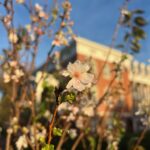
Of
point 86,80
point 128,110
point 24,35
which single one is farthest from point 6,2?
point 128,110

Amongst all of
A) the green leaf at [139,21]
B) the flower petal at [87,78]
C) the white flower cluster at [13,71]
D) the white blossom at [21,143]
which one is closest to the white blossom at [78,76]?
the flower petal at [87,78]

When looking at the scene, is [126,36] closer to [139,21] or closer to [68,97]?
[139,21]

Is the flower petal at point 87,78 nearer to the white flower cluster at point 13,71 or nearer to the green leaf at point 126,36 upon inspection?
the white flower cluster at point 13,71

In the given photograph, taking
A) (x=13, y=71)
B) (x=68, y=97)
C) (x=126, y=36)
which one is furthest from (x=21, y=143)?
(x=126, y=36)

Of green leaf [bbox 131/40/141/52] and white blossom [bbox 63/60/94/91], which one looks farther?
green leaf [bbox 131/40/141/52]

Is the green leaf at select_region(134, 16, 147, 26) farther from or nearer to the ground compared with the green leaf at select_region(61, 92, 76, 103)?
farther from the ground

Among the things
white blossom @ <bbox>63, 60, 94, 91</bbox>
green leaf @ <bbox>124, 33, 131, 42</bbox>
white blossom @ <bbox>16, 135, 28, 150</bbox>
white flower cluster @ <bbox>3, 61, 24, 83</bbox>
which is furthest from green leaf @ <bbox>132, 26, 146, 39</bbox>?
white blossom @ <bbox>63, 60, 94, 91</bbox>

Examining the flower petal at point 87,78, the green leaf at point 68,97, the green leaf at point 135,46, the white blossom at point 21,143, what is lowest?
the white blossom at point 21,143

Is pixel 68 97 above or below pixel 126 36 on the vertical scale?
below

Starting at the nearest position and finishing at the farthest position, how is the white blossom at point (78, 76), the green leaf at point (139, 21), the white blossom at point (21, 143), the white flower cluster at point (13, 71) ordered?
the white blossom at point (78, 76)
the white blossom at point (21, 143)
the white flower cluster at point (13, 71)
the green leaf at point (139, 21)

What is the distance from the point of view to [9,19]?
11.5 ft

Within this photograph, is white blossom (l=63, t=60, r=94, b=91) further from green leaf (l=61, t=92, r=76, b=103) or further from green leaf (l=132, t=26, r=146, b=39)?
green leaf (l=132, t=26, r=146, b=39)

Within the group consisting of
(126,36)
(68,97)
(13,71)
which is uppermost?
(126,36)

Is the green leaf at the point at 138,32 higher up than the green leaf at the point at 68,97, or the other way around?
the green leaf at the point at 138,32
